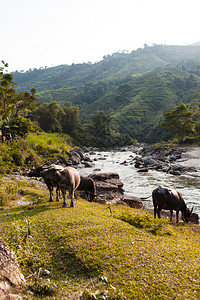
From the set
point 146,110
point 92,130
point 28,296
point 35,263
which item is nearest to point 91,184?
point 35,263

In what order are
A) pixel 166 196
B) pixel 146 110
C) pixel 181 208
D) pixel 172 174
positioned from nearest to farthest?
1. pixel 166 196
2. pixel 181 208
3. pixel 172 174
4. pixel 146 110

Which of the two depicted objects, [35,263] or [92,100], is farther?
[92,100]

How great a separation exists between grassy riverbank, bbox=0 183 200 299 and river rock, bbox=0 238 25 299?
28 centimetres

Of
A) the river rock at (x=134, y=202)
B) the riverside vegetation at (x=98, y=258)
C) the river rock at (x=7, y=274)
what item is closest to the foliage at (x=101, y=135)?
the river rock at (x=134, y=202)

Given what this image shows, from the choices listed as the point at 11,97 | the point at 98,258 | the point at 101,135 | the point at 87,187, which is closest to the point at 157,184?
the point at 87,187

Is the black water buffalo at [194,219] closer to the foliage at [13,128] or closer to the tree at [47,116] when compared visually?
the foliage at [13,128]

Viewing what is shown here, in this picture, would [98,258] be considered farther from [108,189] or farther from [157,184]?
[157,184]

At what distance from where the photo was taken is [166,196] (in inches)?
380

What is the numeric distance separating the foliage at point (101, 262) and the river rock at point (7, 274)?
0.31 m

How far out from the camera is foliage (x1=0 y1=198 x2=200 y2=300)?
11.4 ft

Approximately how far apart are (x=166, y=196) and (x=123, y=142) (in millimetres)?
70524

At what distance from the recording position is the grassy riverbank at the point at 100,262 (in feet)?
11.4

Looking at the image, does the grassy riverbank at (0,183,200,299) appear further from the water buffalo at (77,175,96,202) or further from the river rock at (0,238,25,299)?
the water buffalo at (77,175,96,202)

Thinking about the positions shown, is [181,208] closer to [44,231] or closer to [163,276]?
[163,276]
